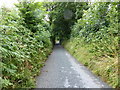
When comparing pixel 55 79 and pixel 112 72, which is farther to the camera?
pixel 55 79

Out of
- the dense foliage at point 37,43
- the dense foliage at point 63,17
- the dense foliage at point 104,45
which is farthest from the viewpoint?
the dense foliage at point 63,17

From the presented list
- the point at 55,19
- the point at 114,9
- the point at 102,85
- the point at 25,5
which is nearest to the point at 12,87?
the point at 102,85

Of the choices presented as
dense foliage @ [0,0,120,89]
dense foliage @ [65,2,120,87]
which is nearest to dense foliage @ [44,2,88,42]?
dense foliage @ [0,0,120,89]

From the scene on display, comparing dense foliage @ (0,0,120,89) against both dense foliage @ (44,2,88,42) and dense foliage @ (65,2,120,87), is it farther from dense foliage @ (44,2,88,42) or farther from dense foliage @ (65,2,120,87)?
dense foliage @ (44,2,88,42)

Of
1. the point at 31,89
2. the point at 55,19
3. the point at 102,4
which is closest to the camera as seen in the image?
the point at 31,89

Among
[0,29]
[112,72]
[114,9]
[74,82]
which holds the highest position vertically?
[114,9]

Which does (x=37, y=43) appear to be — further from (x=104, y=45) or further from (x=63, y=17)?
(x=63, y=17)

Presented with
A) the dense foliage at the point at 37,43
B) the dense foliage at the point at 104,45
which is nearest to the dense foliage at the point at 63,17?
the dense foliage at the point at 37,43

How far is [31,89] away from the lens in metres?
2.53

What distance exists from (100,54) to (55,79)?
6.51 ft

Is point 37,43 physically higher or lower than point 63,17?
lower

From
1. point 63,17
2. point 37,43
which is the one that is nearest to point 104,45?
point 37,43

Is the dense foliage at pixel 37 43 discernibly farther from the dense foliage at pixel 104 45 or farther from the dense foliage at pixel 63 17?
the dense foliage at pixel 63 17

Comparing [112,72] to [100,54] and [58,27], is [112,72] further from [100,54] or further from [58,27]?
[58,27]
